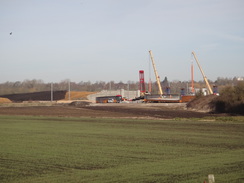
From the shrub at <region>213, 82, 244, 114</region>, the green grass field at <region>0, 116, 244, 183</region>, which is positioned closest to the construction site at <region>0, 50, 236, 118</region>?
the shrub at <region>213, 82, 244, 114</region>

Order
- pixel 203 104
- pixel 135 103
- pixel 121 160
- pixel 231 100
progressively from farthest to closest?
pixel 135 103 → pixel 203 104 → pixel 231 100 → pixel 121 160

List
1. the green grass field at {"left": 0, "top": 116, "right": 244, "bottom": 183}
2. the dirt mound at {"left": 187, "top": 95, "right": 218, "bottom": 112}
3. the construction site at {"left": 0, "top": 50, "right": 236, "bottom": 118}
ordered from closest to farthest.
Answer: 1. the green grass field at {"left": 0, "top": 116, "right": 244, "bottom": 183}
2. the construction site at {"left": 0, "top": 50, "right": 236, "bottom": 118}
3. the dirt mound at {"left": 187, "top": 95, "right": 218, "bottom": 112}

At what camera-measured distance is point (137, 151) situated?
20516 millimetres

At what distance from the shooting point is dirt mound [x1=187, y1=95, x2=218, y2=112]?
229ft

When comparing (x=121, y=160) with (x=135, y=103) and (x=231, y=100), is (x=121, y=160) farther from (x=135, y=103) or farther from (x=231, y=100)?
(x=135, y=103)

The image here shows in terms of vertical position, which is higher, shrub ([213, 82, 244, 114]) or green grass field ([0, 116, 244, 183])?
shrub ([213, 82, 244, 114])

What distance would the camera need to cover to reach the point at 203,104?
73.6 metres

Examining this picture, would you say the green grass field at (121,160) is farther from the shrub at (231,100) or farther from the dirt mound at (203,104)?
the dirt mound at (203,104)

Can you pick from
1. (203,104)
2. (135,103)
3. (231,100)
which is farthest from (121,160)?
(135,103)

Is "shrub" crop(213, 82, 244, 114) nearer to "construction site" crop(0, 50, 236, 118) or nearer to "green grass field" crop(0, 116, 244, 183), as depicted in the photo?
"construction site" crop(0, 50, 236, 118)

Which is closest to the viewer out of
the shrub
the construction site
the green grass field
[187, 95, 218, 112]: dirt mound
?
the green grass field

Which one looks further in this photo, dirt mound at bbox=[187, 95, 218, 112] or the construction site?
dirt mound at bbox=[187, 95, 218, 112]

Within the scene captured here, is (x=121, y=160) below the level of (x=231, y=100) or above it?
below

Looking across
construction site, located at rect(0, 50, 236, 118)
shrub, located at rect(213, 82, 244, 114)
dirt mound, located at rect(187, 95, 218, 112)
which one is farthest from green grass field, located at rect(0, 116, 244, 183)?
dirt mound, located at rect(187, 95, 218, 112)
